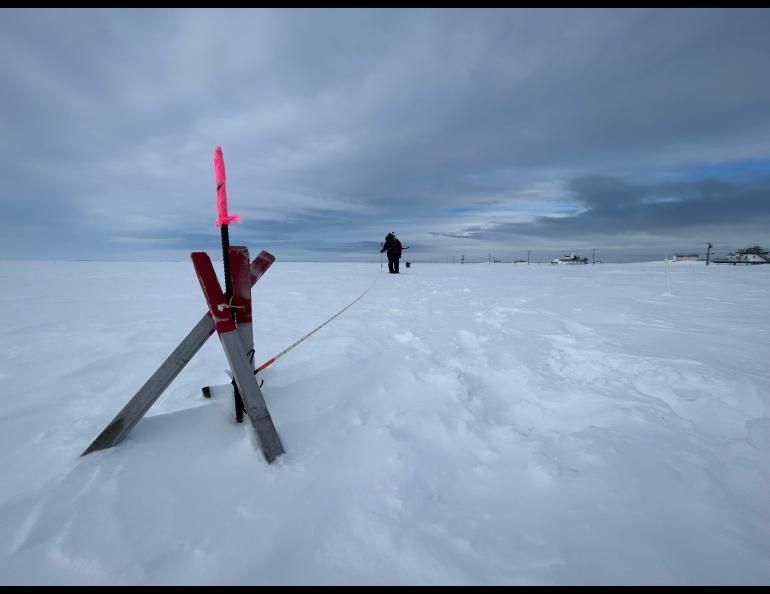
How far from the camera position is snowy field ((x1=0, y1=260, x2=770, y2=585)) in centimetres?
142

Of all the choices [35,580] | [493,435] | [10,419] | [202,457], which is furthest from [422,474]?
[10,419]

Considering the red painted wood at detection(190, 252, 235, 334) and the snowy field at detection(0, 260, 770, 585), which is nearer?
the snowy field at detection(0, 260, 770, 585)

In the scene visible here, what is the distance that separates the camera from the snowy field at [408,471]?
142 centimetres

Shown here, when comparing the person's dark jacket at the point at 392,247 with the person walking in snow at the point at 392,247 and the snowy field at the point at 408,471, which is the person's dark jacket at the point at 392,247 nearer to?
the person walking in snow at the point at 392,247

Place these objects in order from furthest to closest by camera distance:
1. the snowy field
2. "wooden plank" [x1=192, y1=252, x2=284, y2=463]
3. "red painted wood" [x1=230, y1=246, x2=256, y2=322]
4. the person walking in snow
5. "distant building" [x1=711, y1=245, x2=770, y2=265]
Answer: "distant building" [x1=711, y1=245, x2=770, y2=265], the person walking in snow, "red painted wood" [x1=230, y1=246, x2=256, y2=322], "wooden plank" [x1=192, y1=252, x2=284, y2=463], the snowy field

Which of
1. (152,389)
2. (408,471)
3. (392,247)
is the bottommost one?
(408,471)

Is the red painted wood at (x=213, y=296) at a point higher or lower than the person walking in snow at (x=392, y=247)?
lower

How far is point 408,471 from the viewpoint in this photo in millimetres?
1989

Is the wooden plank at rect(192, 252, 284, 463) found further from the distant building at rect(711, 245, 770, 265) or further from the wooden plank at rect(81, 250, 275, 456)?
the distant building at rect(711, 245, 770, 265)

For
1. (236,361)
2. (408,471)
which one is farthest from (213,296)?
(408,471)

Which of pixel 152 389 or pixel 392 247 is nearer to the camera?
pixel 152 389

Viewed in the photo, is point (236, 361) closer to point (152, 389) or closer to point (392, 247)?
point (152, 389)

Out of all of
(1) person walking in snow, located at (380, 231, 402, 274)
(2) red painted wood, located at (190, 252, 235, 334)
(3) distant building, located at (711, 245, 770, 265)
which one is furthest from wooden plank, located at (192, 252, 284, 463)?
(3) distant building, located at (711, 245, 770, 265)

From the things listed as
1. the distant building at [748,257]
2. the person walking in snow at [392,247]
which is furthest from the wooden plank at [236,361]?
the distant building at [748,257]
